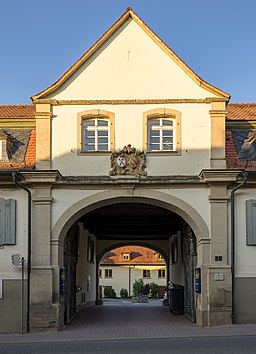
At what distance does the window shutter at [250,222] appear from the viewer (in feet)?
74.2

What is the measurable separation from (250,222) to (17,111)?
9698mm

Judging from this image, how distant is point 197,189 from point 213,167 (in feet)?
2.93

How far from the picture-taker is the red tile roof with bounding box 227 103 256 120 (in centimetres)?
2514

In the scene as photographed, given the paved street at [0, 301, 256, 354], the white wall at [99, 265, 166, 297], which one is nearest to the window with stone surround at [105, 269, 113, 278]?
the white wall at [99, 265, 166, 297]

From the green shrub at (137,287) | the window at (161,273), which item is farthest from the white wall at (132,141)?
the window at (161,273)

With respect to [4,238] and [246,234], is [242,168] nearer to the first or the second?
[246,234]

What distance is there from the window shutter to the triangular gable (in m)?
3.63

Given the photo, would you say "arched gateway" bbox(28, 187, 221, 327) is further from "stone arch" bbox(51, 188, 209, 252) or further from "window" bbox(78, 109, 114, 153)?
"window" bbox(78, 109, 114, 153)

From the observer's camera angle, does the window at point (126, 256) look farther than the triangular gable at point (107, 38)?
Yes

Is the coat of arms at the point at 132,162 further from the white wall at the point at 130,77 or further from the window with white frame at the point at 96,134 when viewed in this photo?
the white wall at the point at 130,77

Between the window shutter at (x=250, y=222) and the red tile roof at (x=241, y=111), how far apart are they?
3646mm

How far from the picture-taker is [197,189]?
900 inches

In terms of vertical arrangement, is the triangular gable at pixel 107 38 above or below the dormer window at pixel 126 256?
above

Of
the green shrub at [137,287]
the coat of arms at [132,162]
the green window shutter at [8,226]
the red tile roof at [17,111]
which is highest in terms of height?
the red tile roof at [17,111]
